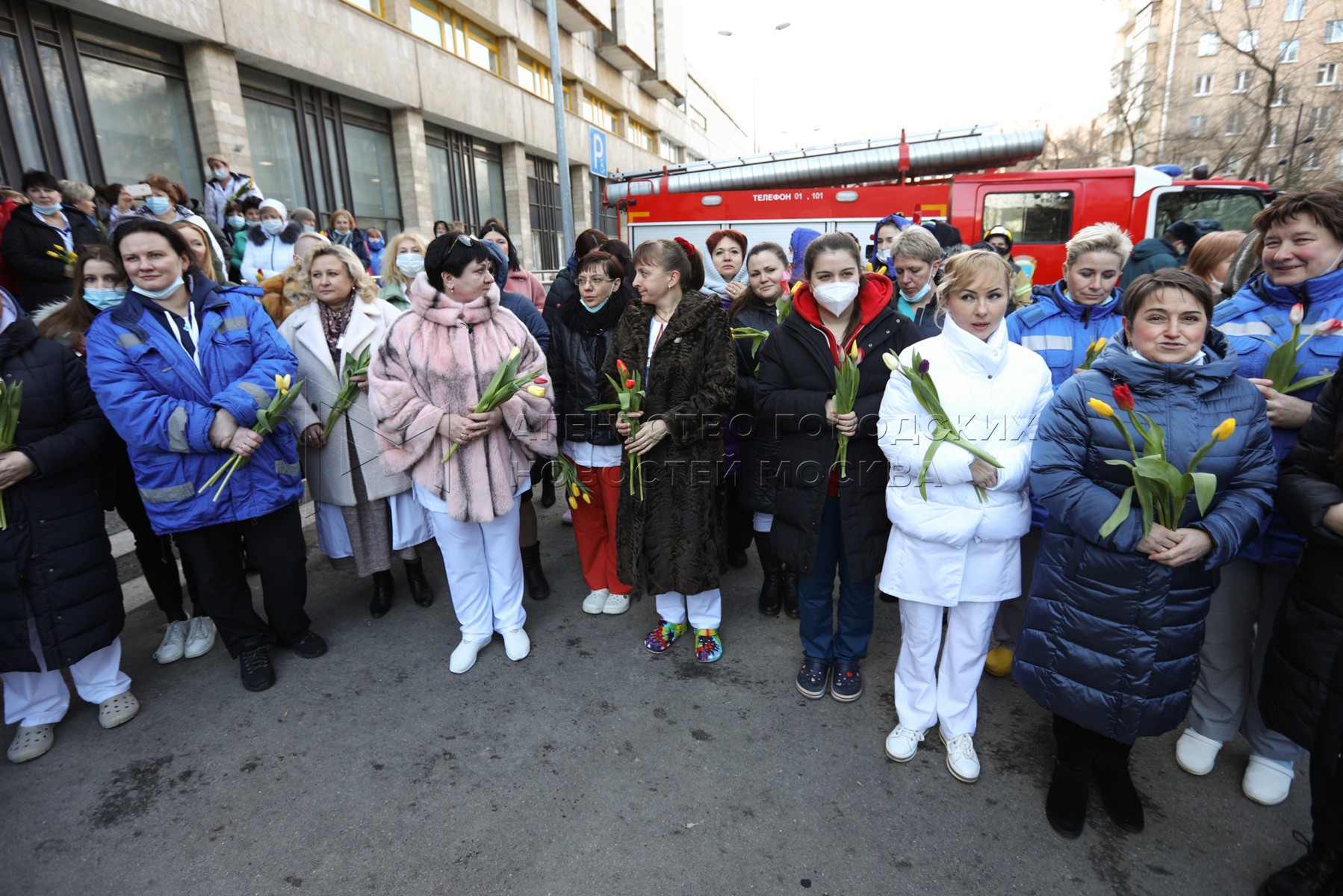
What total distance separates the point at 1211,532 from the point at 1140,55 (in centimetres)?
4780

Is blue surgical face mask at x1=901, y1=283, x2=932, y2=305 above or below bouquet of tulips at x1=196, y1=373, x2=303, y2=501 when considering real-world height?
above

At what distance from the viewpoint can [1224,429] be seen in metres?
Answer: 1.85

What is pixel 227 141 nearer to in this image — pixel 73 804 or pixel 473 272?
pixel 473 272

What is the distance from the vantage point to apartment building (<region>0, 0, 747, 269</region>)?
887cm

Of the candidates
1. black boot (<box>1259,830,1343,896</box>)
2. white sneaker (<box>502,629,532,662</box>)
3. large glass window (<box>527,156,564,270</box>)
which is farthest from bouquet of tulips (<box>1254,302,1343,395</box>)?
large glass window (<box>527,156,564,270</box>)

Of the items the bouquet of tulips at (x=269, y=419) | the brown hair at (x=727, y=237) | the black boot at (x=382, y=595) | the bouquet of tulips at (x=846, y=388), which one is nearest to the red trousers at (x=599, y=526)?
the black boot at (x=382, y=595)

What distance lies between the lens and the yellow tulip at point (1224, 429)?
71.7 inches

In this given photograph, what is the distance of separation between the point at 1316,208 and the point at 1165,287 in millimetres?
797

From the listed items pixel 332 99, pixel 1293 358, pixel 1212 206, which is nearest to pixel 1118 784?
pixel 1293 358

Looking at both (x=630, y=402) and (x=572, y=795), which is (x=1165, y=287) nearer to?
(x=630, y=402)

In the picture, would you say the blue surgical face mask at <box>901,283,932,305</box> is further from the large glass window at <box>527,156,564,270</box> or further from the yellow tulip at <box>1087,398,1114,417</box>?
the large glass window at <box>527,156,564,270</box>

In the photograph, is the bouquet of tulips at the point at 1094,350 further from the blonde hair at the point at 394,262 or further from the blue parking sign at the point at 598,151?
the blue parking sign at the point at 598,151

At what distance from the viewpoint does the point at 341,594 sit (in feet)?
13.6

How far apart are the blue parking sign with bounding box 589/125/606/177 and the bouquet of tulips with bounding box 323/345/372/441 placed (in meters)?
7.68
